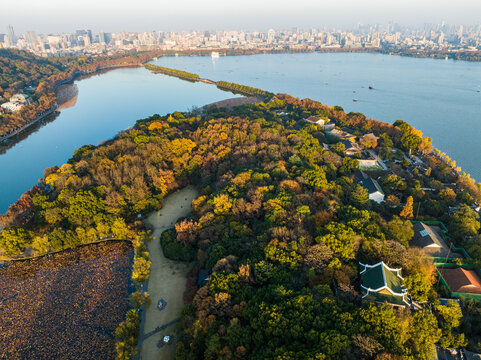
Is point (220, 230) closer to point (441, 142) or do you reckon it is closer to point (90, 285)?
point (90, 285)

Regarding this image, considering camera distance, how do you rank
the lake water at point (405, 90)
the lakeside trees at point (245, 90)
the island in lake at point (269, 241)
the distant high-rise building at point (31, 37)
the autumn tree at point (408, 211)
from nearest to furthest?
the island in lake at point (269, 241), the autumn tree at point (408, 211), the lake water at point (405, 90), the lakeside trees at point (245, 90), the distant high-rise building at point (31, 37)

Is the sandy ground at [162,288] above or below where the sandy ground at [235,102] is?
below

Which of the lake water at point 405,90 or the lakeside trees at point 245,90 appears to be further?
the lakeside trees at point 245,90

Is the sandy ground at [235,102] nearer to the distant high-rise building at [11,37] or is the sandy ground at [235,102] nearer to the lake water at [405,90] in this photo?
the lake water at [405,90]

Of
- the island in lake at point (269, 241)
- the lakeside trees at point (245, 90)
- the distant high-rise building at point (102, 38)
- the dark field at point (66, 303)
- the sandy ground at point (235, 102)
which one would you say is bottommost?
the dark field at point (66, 303)

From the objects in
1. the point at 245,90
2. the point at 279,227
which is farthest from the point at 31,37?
the point at 279,227

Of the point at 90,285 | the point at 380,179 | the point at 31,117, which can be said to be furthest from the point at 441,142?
the point at 31,117

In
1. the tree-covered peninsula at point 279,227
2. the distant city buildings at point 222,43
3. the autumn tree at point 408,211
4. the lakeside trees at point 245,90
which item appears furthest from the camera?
the distant city buildings at point 222,43

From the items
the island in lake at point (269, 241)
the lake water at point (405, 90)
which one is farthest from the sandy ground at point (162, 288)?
the lake water at point (405, 90)

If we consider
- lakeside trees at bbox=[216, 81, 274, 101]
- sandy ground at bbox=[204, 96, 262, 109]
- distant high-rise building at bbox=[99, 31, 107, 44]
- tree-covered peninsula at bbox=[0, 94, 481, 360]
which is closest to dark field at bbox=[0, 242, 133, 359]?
tree-covered peninsula at bbox=[0, 94, 481, 360]
